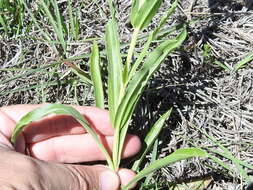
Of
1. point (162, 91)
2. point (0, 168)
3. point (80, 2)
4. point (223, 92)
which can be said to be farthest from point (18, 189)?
point (80, 2)

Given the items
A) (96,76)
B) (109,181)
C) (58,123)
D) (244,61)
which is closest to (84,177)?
(109,181)

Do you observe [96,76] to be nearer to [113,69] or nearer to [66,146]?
[113,69]

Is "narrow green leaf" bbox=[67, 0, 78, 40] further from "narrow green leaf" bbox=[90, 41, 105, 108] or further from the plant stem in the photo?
the plant stem

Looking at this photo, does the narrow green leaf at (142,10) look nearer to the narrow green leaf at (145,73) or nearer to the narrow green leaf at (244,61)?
the narrow green leaf at (145,73)

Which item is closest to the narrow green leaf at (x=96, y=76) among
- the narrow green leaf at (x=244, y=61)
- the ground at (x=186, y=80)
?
the ground at (x=186, y=80)

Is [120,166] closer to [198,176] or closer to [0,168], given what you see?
[198,176]
